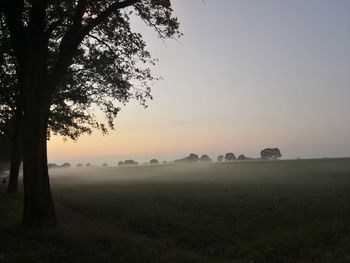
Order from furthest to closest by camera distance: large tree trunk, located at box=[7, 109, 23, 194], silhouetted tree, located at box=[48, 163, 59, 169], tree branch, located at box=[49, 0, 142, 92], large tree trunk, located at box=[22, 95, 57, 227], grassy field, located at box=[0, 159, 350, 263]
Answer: silhouetted tree, located at box=[48, 163, 59, 169]
large tree trunk, located at box=[7, 109, 23, 194]
tree branch, located at box=[49, 0, 142, 92]
large tree trunk, located at box=[22, 95, 57, 227]
grassy field, located at box=[0, 159, 350, 263]

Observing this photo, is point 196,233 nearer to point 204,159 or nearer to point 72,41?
point 72,41

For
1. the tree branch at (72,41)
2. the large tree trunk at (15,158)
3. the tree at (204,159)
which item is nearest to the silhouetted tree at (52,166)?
the tree at (204,159)

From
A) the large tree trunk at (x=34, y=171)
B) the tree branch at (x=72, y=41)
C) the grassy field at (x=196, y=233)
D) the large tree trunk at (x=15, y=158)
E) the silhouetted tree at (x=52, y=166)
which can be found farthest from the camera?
the silhouetted tree at (x=52, y=166)

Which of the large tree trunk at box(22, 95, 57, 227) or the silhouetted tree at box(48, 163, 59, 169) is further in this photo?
the silhouetted tree at box(48, 163, 59, 169)

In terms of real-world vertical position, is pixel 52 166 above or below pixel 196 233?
above


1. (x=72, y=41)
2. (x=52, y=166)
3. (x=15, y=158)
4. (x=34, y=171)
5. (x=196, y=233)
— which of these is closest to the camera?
(x=196, y=233)

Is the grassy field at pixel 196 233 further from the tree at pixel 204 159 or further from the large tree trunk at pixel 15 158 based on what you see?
the tree at pixel 204 159

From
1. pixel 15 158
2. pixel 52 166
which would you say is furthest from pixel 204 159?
pixel 15 158

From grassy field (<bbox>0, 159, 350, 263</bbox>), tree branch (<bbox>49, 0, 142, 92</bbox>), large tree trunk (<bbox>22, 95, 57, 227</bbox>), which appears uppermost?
tree branch (<bbox>49, 0, 142, 92</bbox>)

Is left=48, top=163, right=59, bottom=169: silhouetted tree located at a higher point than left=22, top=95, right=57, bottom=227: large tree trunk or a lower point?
higher

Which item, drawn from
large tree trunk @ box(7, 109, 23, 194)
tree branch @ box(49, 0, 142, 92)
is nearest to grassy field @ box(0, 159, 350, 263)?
tree branch @ box(49, 0, 142, 92)

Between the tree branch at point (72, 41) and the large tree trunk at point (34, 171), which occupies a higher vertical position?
the tree branch at point (72, 41)

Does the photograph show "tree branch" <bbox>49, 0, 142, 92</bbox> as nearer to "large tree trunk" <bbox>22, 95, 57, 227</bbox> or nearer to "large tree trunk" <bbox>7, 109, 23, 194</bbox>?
"large tree trunk" <bbox>22, 95, 57, 227</bbox>

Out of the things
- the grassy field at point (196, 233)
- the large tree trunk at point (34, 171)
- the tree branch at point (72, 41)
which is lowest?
the grassy field at point (196, 233)
